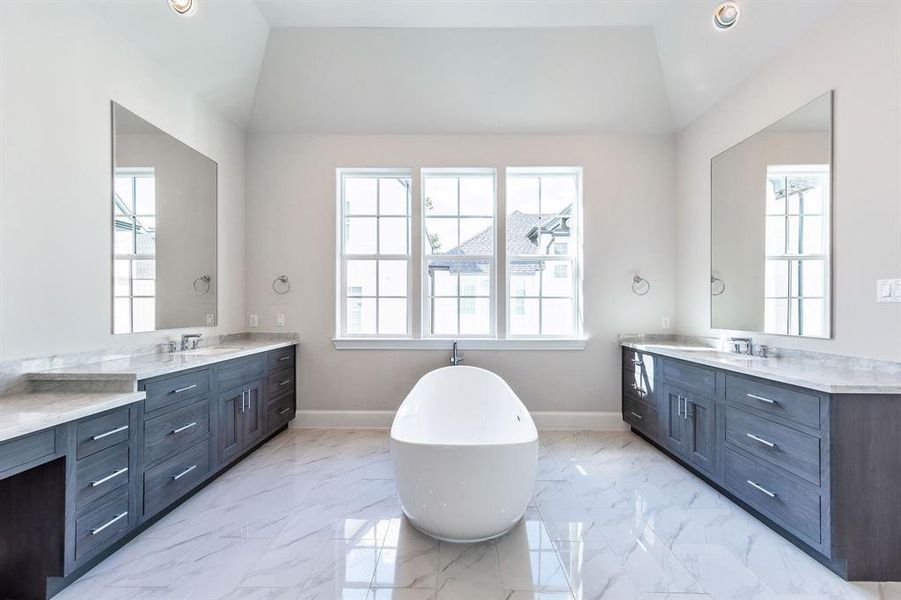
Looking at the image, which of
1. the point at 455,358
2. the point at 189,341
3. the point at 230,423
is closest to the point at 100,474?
the point at 230,423

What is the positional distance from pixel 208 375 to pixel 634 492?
272 centimetres

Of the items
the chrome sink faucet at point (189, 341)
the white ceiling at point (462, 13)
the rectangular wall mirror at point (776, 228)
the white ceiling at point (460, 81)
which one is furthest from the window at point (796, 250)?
the chrome sink faucet at point (189, 341)

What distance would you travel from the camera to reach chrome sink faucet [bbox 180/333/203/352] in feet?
8.62

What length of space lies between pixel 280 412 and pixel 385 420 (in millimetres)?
887

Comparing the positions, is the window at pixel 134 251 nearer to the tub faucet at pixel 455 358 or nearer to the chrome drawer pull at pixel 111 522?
the chrome drawer pull at pixel 111 522

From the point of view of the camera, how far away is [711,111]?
9.81 feet

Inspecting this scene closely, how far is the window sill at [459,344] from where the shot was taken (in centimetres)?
341

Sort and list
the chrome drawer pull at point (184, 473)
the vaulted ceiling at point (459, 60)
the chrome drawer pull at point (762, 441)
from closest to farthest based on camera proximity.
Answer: the chrome drawer pull at point (762, 441), the chrome drawer pull at point (184, 473), the vaulted ceiling at point (459, 60)

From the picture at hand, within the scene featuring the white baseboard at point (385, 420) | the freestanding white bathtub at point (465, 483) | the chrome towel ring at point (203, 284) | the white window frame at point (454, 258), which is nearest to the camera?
the freestanding white bathtub at point (465, 483)

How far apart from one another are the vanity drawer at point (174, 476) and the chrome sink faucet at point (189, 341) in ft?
2.41

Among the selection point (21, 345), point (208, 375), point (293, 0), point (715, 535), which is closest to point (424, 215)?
point (293, 0)

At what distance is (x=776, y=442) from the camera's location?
1852mm

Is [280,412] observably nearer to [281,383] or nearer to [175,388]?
[281,383]

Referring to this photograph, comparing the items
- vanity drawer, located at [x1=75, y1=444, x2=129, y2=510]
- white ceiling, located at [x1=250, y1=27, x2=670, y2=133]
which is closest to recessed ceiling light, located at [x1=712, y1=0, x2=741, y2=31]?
white ceiling, located at [x1=250, y1=27, x2=670, y2=133]
